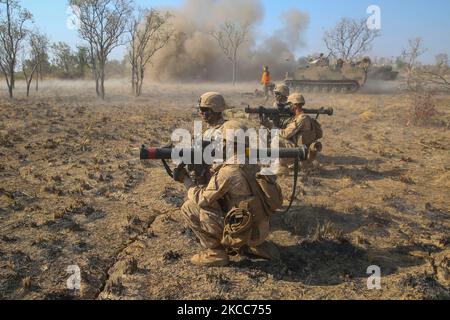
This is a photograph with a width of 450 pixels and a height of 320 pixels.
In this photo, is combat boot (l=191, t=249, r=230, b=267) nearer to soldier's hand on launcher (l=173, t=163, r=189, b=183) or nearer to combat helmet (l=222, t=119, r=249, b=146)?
soldier's hand on launcher (l=173, t=163, r=189, b=183)

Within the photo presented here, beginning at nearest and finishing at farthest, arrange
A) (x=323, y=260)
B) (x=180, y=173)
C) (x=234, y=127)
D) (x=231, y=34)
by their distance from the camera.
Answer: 1. (x=234, y=127)
2. (x=180, y=173)
3. (x=323, y=260)
4. (x=231, y=34)

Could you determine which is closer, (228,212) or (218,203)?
(228,212)

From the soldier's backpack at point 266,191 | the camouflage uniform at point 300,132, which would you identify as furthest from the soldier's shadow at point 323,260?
the camouflage uniform at point 300,132

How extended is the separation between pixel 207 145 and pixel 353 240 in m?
2.32

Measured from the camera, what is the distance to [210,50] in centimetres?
4253

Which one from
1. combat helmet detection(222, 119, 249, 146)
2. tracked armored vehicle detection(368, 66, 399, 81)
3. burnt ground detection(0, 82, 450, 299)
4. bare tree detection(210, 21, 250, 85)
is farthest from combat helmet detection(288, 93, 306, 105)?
bare tree detection(210, 21, 250, 85)

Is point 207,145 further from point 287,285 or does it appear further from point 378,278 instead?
point 378,278

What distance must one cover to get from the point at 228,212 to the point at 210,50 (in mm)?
40440

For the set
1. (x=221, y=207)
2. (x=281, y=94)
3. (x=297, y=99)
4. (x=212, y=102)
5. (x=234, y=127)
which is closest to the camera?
(x=234, y=127)

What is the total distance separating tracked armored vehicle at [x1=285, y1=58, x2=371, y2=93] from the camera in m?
25.9

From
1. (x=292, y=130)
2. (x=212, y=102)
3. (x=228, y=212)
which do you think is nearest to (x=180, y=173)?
(x=228, y=212)

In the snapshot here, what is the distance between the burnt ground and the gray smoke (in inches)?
1270

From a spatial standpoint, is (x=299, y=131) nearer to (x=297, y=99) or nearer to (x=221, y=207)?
(x=297, y=99)

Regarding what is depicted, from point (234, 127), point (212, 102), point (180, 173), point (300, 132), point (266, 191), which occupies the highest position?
point (212, 102)
